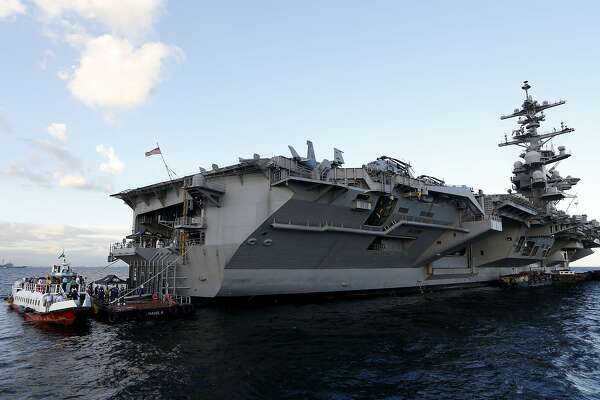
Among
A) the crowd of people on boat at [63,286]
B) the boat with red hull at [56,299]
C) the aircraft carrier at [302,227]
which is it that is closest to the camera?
the boat with red hull at [56,299]

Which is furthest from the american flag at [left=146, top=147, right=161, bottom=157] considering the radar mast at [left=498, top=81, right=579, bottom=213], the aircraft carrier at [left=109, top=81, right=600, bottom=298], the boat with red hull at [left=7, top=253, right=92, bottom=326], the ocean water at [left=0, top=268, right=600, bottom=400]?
the radar mast at [left=498, top=81, right=579, bottom=213]

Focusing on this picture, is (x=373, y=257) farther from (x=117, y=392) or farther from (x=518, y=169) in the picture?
(x=518, y=169)

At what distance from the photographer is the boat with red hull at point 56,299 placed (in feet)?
59.3

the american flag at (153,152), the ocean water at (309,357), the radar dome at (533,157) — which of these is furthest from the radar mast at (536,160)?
the american flag at (153,152)

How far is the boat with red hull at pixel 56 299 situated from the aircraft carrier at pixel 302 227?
386 centimetres

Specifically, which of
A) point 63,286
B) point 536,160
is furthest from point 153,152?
point 536,160

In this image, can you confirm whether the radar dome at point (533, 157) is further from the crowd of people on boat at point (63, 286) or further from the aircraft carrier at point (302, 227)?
the crowd of people on boat at point (63, 286)

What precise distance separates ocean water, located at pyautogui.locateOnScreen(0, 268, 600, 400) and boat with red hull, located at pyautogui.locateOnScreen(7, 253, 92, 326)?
2.34ft

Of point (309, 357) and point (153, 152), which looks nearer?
point (309, 357)

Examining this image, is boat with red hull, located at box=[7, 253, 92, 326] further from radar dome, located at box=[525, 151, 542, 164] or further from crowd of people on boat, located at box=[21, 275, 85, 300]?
radar dome, located at box=[525, 151, 542, 164]

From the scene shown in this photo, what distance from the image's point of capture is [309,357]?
12547mm

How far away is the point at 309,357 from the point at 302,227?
31.1 ft

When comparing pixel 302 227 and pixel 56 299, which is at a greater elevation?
pixel 302 227

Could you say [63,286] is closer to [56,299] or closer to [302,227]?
[56,299]
